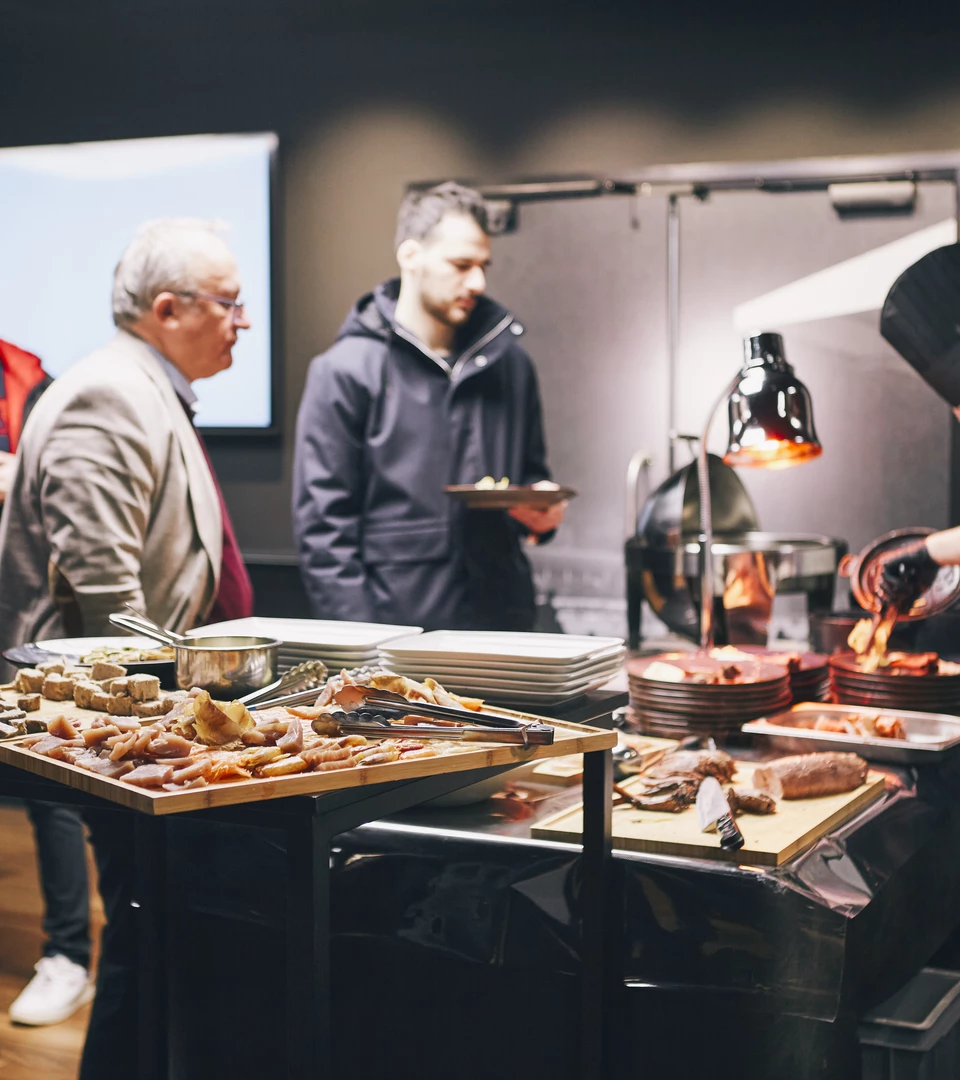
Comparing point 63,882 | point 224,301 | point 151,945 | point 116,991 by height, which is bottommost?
point 63,882

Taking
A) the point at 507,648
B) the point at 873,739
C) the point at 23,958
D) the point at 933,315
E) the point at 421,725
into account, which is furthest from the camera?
the point at 23,958

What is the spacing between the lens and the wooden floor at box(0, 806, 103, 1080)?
245 cm

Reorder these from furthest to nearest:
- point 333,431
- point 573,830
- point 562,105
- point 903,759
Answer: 1. point 562,105
2. point 333,431
3. point 903,759
4. point 573,830

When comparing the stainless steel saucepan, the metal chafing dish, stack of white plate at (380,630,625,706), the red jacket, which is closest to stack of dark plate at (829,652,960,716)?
the metal chafing dish

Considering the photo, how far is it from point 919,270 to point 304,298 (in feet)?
9.23

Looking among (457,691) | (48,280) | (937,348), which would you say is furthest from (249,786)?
(48,280)

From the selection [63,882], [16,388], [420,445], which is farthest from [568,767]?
[420,445]

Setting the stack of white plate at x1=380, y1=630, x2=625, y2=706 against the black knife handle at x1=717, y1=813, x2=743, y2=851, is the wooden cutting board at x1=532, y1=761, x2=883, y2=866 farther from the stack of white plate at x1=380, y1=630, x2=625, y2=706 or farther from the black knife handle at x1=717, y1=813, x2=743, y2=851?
the stack of white plate at x1=380, y1=630, x2=625, y2=706

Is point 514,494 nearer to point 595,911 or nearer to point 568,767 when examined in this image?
point 568,767

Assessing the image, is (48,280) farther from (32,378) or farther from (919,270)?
(919,270)

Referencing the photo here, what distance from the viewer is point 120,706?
4.29ft

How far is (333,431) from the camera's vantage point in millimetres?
3395

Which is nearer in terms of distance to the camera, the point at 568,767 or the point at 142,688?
the point at 142,688

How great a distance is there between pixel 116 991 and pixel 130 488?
0.86 m
